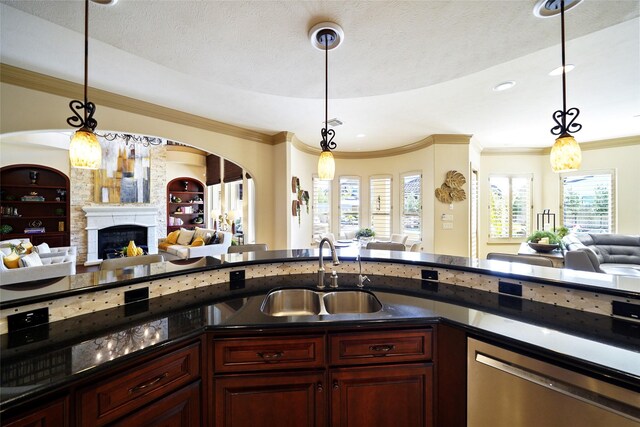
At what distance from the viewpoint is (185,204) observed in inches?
359

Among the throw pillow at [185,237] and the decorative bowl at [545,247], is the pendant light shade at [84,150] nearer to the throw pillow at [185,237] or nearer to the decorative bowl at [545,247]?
the decorative bowl at [545,247]

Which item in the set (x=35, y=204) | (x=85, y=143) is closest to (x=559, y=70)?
(x=85, y=143)

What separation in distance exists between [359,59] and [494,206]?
542 centimetres

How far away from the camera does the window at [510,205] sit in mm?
5676

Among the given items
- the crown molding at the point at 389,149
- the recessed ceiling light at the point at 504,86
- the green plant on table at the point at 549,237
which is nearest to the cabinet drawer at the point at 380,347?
the recessed ceiling light at the point at 504,86

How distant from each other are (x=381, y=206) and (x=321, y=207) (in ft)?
4.58

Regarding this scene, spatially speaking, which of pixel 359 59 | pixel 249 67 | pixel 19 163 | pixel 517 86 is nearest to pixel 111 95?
pixel 249 67

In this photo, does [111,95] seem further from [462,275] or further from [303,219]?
[462,275]

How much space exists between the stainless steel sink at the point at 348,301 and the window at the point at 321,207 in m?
3.90

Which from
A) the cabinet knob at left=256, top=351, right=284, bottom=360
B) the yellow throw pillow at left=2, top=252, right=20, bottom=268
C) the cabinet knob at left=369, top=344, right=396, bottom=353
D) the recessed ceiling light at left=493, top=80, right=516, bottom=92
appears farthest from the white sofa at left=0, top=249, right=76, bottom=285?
the recessed ceiling light at left=493, top=80, right=516, bottom=92

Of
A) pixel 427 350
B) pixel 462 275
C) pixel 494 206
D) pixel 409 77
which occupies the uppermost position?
pixel 409 77

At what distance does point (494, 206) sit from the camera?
18.7ft

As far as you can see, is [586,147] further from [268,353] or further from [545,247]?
[268,353]

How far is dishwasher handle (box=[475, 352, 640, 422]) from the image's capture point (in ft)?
2.72
